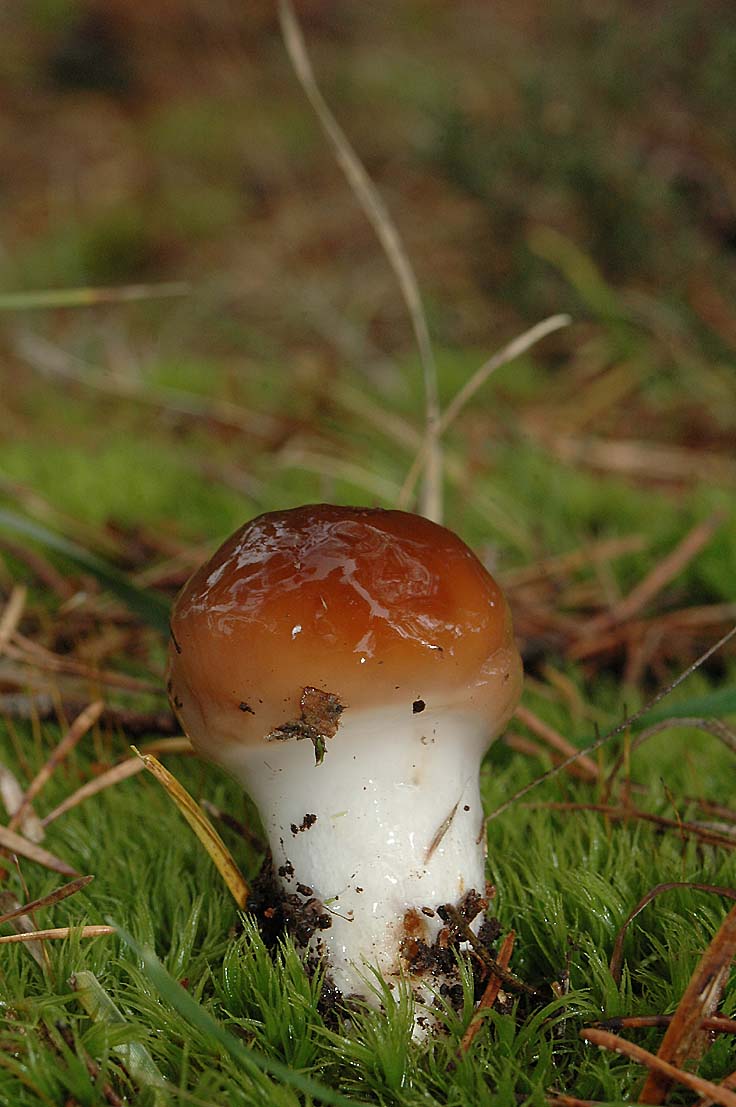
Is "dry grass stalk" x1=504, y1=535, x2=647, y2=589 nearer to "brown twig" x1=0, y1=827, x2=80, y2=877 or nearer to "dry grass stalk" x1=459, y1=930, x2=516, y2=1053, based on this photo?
"dry grass stalk" x1=459, y1=930, x2=516, y2=1053

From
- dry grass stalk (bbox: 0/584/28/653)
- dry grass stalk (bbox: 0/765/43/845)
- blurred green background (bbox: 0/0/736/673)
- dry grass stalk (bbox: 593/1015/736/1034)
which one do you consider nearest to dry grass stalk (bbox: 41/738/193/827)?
dry grass stalk (bbox: 0/765/43/845)

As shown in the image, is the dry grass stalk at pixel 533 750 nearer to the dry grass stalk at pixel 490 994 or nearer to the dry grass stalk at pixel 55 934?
the dry grass stalk at pixel 490 994

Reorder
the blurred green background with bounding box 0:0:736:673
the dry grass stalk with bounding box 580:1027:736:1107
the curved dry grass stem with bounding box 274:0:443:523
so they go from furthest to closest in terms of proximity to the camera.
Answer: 1. the blurred green background with bounding box 0:0:736:673
2. the curved dry grass stem with bounding box 274:0:443:523
3. the dry grass stalk with bounding box 580:1027:736:1107

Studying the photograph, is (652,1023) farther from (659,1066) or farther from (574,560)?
(574,560)

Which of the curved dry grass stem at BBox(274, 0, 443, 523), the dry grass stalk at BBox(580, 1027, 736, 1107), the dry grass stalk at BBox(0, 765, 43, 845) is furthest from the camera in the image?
the curved dry grass stem at BBox(274, 0, 443, 523)

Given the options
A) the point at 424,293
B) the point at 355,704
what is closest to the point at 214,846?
the point at 355,704

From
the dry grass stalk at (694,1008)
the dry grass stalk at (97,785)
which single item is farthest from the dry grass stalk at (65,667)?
the dry grass stalk at (694,1008)
